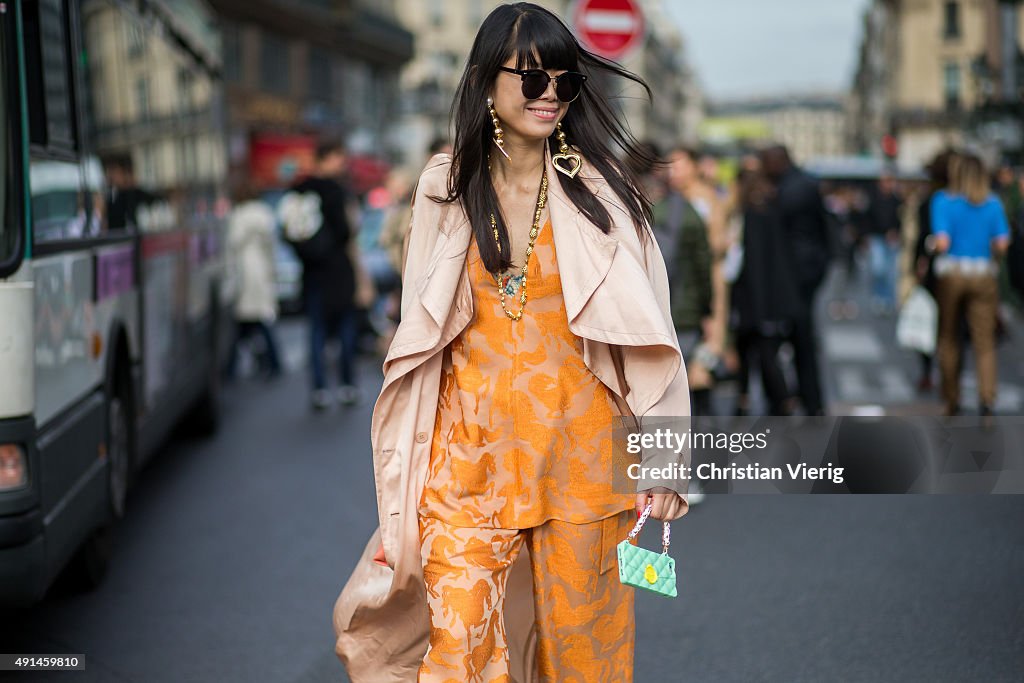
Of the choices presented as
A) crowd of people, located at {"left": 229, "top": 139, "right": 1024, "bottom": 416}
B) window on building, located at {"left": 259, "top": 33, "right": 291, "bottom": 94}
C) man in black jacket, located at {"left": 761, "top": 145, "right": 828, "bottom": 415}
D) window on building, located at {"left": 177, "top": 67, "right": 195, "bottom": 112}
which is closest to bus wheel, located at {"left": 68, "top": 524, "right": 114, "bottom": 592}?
crowd of people, located at {"left": 229, "top": 139, "right": 1024, "bottom": 416}

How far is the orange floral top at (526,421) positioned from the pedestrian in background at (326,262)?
26.1ft

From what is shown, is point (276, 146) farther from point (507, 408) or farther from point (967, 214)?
point (507, 408)

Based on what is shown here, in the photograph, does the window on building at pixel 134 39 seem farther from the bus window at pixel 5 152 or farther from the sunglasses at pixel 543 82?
the sunglasses at pixel 543 82

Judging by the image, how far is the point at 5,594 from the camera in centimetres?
443

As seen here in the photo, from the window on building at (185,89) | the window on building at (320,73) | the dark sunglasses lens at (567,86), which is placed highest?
the window on building at (320,73)

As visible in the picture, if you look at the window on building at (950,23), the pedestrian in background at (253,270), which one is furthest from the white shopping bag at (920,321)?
the window on building at (950,23)

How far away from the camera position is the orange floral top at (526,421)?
3168 mm

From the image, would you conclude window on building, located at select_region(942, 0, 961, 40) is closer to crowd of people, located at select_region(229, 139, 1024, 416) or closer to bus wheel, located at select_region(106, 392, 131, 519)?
crowd of people, located at select_region(229, 139, 1024, 416)

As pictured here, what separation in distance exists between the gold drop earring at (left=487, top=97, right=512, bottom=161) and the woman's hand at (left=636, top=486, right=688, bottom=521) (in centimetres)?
81

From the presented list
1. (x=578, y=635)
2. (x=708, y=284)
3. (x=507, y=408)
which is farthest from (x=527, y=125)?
(x=708, y=284)

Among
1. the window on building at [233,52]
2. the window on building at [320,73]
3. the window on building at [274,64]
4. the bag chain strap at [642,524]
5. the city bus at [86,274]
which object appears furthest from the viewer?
the window on building at [320,73]

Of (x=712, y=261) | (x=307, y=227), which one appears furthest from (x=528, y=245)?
(x=307, y=227)

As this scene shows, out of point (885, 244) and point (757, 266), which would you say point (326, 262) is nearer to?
point (757, 266)

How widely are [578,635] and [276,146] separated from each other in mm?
36510
